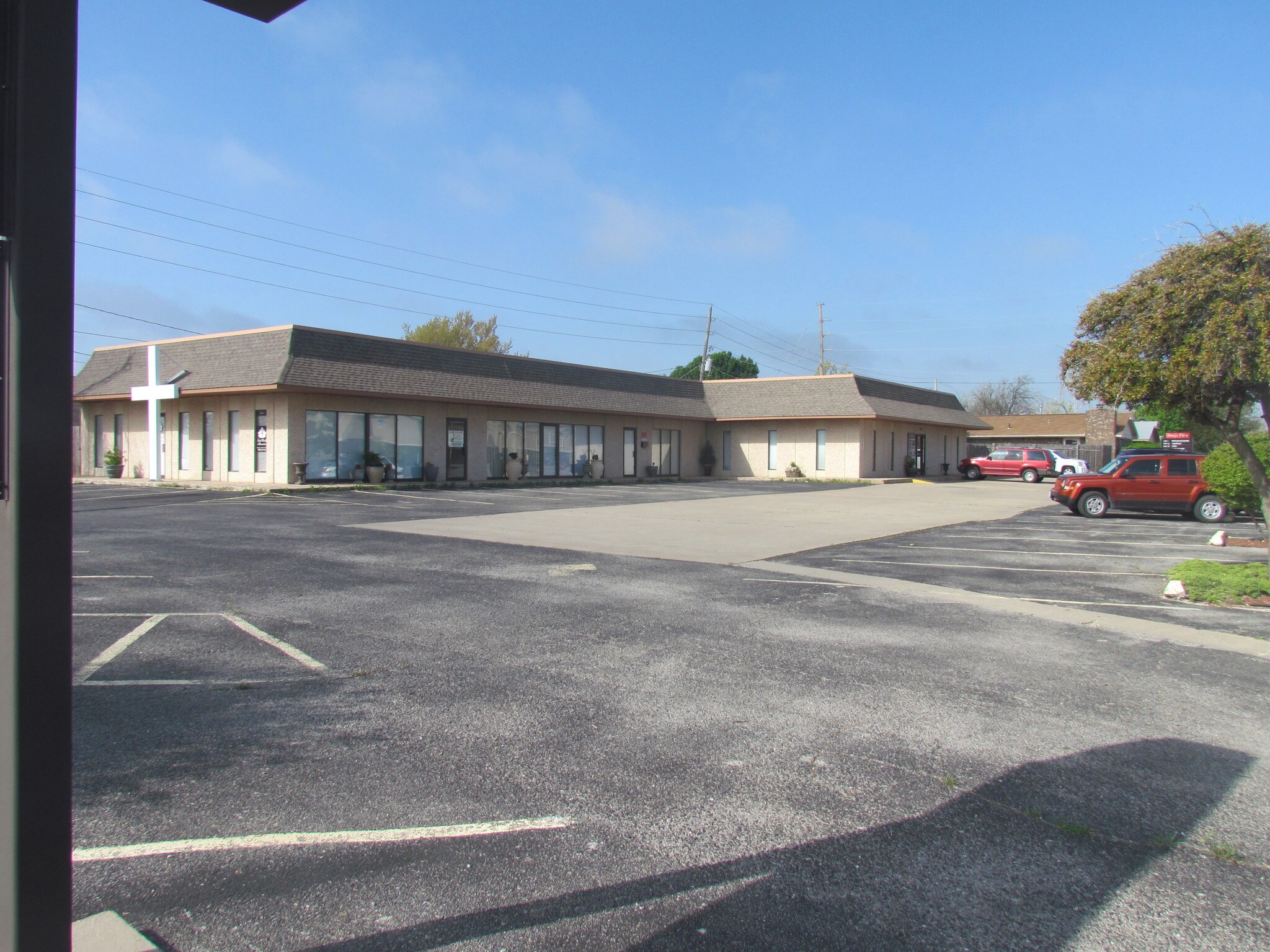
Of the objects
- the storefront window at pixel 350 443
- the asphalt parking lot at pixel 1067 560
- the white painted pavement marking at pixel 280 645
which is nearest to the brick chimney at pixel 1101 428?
the asphalt parking lot at pixel 1067 560

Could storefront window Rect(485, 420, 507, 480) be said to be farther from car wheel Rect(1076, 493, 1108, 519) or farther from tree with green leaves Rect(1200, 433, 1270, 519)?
tree with green leaves Rect(1200, 433, 1270, 519)

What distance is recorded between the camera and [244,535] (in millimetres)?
15680

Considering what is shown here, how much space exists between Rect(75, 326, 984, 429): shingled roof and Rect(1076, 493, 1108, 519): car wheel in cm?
1741

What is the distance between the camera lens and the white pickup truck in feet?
149

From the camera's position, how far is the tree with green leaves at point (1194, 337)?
10.2 meters

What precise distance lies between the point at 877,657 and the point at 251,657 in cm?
521

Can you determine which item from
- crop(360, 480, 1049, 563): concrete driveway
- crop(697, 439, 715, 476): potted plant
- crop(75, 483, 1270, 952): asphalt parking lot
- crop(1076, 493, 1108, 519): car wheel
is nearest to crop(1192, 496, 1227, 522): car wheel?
crop(1076, 493, 1108, 519): car wheel

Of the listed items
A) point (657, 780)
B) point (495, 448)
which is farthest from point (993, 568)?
point (495, 448)

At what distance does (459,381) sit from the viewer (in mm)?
33281

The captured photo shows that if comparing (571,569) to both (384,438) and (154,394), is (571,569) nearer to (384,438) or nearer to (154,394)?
(384,438)

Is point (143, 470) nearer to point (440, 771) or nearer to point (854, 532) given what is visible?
point (854, 532)

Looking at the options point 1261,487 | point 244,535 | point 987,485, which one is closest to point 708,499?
point 244,535

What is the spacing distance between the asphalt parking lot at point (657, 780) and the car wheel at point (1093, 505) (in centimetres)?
1703

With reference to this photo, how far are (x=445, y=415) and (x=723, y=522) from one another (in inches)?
654
